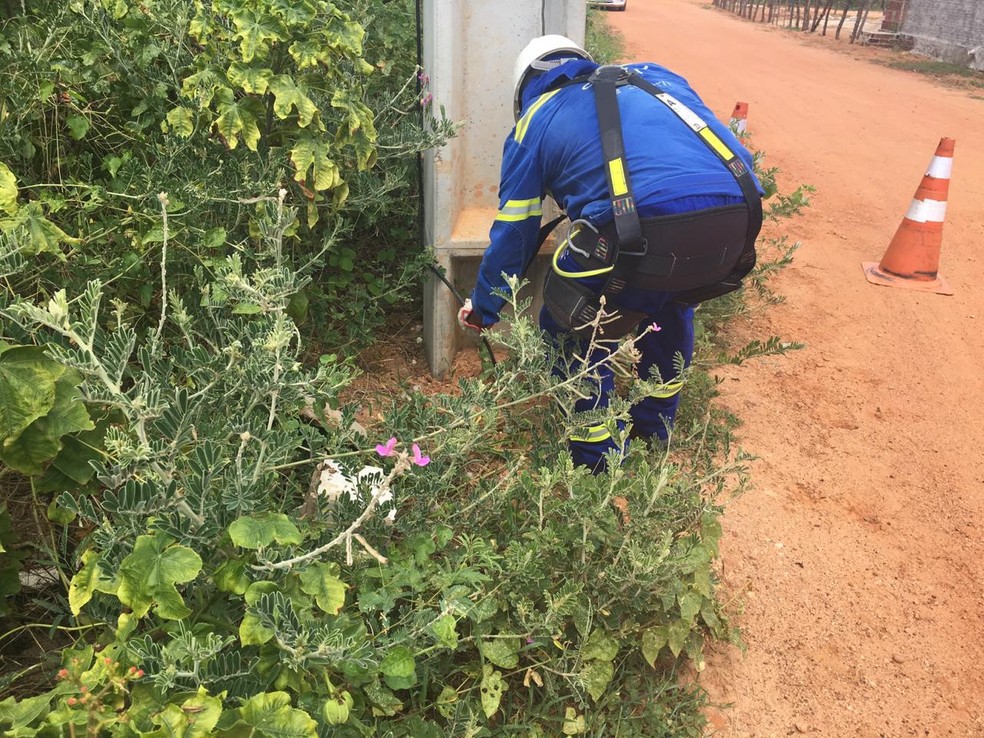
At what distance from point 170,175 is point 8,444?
1.16 metres

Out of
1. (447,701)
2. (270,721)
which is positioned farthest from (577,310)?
(270,721)

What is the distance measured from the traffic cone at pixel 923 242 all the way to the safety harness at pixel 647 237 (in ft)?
9.12

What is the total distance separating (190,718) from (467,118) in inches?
109

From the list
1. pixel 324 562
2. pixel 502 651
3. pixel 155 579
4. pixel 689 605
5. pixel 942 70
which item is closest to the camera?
pixel 155 579

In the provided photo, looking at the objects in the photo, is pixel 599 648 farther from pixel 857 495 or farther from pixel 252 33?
pixel 252 33

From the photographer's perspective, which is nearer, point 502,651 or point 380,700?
point 380,700

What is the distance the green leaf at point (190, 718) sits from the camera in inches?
47.8

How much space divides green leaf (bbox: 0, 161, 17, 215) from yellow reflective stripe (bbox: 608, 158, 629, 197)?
1609 mm

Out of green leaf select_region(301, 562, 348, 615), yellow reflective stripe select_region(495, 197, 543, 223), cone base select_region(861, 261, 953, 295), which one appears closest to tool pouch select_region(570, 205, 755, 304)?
yellow reflective stripe select_region(495, 197, 543, 223)

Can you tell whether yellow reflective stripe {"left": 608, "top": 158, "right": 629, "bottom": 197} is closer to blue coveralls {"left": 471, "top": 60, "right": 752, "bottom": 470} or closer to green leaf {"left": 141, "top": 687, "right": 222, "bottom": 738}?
blue coveralls {"left": 471, "top": 60, "right": 752, "bottom": 470}

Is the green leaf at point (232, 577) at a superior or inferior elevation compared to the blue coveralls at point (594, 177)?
inferior

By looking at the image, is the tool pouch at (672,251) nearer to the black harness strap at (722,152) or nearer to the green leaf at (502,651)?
the black harness strap at (722,152)

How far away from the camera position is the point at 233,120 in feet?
7.34

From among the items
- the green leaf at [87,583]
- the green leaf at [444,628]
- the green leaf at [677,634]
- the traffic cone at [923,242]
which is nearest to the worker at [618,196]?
the green leaf at [677,634]
